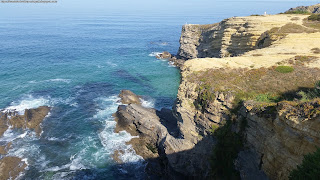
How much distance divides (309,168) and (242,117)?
8.59 meters

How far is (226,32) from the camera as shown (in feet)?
166

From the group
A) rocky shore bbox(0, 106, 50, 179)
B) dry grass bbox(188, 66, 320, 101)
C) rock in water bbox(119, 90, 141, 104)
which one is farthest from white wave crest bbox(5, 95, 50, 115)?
dry grass bbox(188, 66, 320, 101)

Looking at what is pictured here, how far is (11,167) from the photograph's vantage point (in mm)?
30406

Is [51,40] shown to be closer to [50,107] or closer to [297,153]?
[50,107]

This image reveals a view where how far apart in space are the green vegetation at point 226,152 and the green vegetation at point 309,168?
7.70 m

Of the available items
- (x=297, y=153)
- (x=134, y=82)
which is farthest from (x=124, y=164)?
(x=134, y=82)

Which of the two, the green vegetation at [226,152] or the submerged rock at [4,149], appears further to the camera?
the submerged rock at [4,149]

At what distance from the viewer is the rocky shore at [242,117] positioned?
16.3 meters

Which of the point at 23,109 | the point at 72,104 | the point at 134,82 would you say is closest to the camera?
the point at 23,109

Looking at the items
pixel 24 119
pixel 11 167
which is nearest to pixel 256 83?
pixel 11 167

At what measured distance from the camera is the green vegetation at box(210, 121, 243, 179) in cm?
2234

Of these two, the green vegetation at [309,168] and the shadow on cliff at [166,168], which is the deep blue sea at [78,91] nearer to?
the shadow on cliff at [166,168]

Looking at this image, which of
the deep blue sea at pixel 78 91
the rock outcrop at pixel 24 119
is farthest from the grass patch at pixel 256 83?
the rock outcrop at pixel 24 119

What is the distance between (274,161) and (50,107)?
42585 mm
